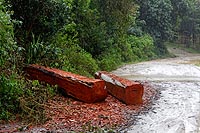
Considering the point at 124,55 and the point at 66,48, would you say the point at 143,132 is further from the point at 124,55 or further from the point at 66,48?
the point at 124,55

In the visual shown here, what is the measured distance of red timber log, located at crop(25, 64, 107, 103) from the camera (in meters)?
7.79

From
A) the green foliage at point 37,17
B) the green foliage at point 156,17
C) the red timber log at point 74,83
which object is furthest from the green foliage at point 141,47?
the red timber log at point 74,83

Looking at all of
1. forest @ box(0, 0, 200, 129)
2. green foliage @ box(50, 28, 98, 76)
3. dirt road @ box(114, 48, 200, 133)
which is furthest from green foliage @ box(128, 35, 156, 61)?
dirt road @ box(114, 48, 200, 133)

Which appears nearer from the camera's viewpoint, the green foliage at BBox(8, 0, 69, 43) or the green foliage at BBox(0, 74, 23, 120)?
the green foliage at BBox(0, 74, 23, 120)

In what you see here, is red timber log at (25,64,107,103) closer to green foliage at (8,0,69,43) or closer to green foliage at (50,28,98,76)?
green foliage at (8,0,69,43)

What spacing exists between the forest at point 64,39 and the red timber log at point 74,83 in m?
0.26

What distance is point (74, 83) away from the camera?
7.96 m

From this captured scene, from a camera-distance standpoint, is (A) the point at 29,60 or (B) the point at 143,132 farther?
(A) the point at 29,60

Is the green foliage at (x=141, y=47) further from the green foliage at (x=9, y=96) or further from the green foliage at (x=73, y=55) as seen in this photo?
the green foliage at (x=9, y=96)

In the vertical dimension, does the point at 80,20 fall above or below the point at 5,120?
above

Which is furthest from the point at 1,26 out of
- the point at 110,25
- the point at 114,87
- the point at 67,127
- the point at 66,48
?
the point at 110,25

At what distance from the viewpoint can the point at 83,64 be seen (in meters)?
13.5

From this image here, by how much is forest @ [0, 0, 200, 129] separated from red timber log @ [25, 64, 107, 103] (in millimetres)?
264

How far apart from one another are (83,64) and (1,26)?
24.4 feet
